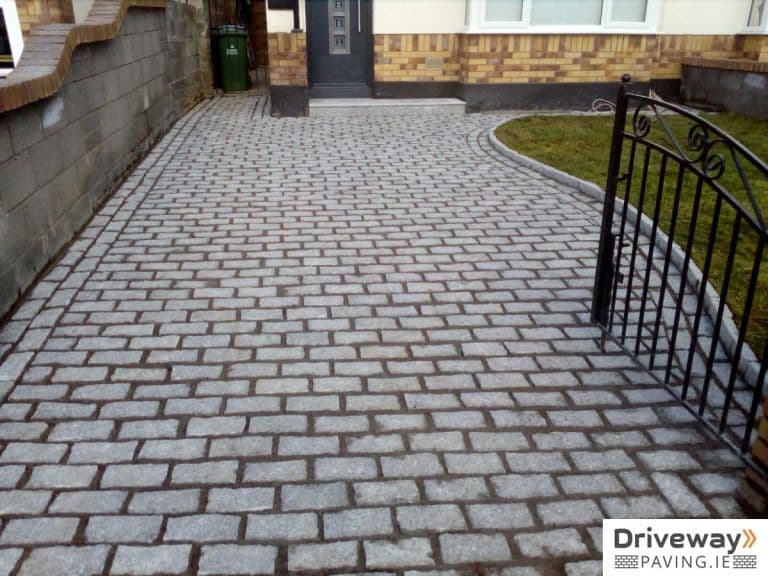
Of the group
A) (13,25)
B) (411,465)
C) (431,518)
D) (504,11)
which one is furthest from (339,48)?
(431,518)

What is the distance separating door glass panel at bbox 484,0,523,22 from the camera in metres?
11.7

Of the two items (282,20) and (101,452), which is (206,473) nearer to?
(101,452)

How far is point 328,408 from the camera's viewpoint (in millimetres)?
3582

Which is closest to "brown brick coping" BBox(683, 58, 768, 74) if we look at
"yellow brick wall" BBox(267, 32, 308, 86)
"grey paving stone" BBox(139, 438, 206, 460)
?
"yellow brick wall" BBox(267, 32, 308, 86)

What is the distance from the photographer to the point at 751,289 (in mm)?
3047

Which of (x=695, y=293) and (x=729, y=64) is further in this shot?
(x=729, y=64)

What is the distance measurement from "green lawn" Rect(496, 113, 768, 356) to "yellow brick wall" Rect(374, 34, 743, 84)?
1173mm

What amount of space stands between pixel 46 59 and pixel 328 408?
3.87m

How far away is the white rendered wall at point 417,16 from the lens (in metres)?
11.9

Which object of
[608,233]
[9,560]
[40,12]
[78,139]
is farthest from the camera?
[40,12]

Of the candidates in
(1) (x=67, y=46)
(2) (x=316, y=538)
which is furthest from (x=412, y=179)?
(2) (x=316, y=538)

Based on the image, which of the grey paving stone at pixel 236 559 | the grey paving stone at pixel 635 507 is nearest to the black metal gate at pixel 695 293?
the grey paving stone at pixel 635 507

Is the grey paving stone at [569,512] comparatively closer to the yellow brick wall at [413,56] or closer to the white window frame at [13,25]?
the white window frame at [13,25]

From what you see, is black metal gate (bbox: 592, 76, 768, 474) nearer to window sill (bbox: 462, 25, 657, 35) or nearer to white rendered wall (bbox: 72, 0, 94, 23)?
window sill (bbox: 462, 25, 657, 35)
